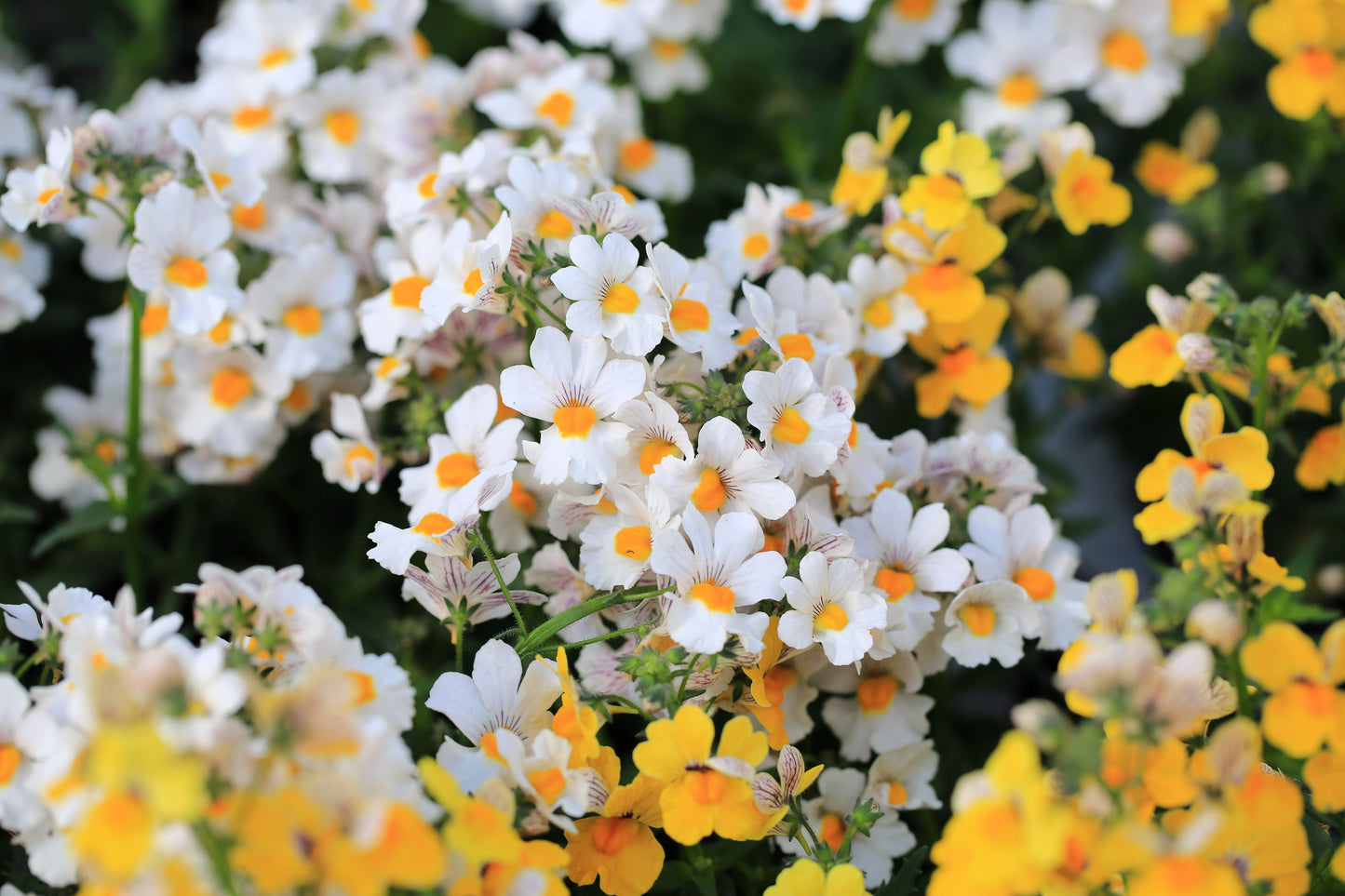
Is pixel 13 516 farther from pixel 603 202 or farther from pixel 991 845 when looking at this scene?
pixel 991 845

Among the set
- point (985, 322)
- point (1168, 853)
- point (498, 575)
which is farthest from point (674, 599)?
point (985, 322)

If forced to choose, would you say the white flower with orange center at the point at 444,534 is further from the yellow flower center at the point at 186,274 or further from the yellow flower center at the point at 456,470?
the yellow flower center at the point at 186,274

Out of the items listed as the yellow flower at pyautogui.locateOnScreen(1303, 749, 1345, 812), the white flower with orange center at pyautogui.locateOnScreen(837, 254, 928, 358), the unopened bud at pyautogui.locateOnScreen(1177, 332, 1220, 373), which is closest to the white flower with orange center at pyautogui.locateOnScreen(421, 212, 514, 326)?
the white flower with orange center at pyautogui.locateOnScreen(837, 254, 928, 358)

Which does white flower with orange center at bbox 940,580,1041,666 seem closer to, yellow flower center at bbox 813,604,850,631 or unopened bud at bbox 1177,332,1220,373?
yellow flower center at bbox 813,604,850,631

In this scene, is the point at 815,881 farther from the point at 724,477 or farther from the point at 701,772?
the point at 724,477

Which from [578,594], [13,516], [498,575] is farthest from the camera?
[13,516]

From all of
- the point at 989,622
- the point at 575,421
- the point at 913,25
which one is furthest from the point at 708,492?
the point at 913,25
